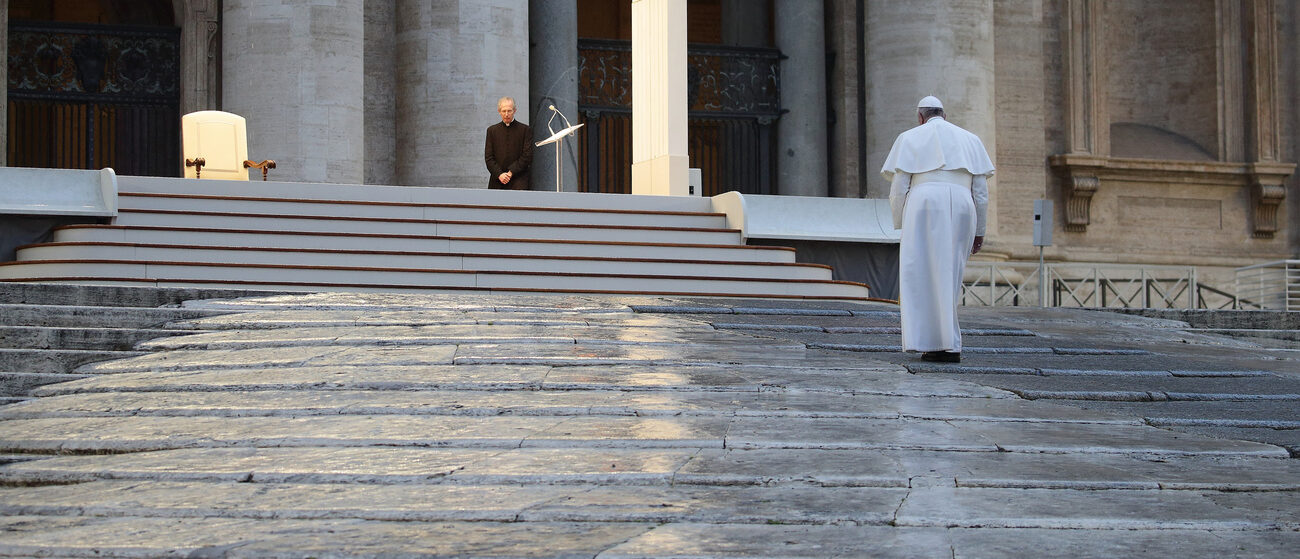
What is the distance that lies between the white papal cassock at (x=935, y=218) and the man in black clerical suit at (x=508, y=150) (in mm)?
6774

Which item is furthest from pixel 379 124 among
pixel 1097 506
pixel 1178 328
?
pixel 1097 506

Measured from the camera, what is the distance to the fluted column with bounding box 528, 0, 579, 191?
1989 cm

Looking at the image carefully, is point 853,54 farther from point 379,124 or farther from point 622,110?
point 379,124

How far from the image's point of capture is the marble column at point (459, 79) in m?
17.5

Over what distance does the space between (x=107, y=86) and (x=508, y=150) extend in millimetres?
7361

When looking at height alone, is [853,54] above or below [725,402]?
above

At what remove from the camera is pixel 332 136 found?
16.5 metres

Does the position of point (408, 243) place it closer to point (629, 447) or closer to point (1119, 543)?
point (629, 447)

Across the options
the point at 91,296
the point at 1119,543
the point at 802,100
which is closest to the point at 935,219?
the point at 1119,543

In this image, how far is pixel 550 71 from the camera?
2027cm

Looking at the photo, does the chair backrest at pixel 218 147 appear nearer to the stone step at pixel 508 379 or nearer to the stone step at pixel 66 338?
the stone step at pixel 66 338

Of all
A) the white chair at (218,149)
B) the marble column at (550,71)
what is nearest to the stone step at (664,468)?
the white chair at (218,149)

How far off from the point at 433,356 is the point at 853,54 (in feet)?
50.9

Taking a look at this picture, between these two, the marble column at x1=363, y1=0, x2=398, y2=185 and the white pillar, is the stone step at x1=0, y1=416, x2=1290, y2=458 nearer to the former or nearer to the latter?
the white pillar
